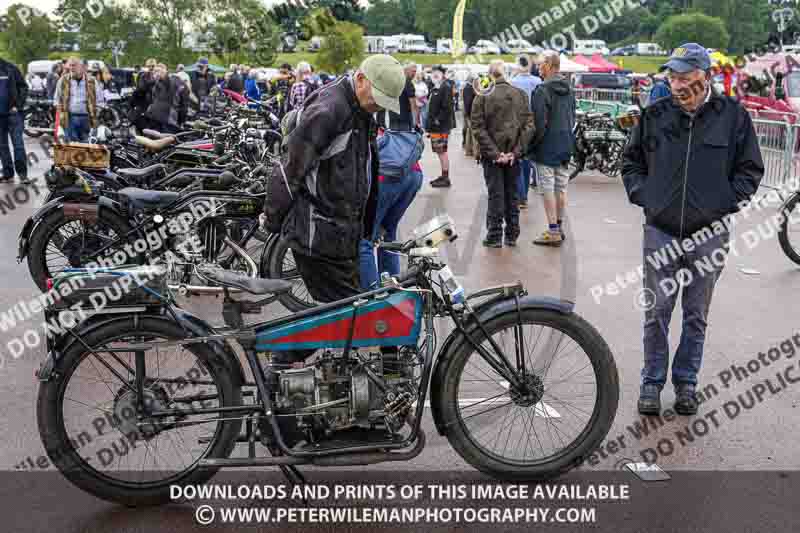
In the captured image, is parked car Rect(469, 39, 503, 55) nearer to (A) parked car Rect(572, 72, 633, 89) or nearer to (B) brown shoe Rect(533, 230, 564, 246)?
(A) parked car Rect(572, 72, 633, 89)

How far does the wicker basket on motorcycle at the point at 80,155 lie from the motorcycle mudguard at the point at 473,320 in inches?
179

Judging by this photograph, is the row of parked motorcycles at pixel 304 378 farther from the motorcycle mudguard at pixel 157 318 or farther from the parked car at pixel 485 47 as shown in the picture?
the parked car at pixel 485 47

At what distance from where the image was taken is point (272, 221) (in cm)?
432

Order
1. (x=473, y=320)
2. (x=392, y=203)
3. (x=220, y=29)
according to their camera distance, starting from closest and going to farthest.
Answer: (x=473, y=320) < (x=392, y=203) < (x=220, y=29)

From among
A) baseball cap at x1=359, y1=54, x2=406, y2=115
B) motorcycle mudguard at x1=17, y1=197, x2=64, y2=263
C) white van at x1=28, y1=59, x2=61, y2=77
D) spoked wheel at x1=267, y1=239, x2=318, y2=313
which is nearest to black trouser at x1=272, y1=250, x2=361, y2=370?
baseball cap at x1=359, y1=54, x2=406, y2=115

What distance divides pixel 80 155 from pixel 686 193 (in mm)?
5176

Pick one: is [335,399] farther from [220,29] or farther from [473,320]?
[220,29]

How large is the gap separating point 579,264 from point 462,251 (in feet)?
4.20

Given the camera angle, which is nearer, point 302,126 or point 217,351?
point 217,351

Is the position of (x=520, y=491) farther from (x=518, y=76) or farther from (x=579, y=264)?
(x=518, y=76)

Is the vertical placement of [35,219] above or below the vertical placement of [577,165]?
above

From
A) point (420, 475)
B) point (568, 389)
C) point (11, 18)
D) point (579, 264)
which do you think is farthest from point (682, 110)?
point (11, 18)

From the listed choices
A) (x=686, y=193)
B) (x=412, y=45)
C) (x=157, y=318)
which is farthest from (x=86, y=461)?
(x=412, y=45)

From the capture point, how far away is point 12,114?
1332 centimetres
